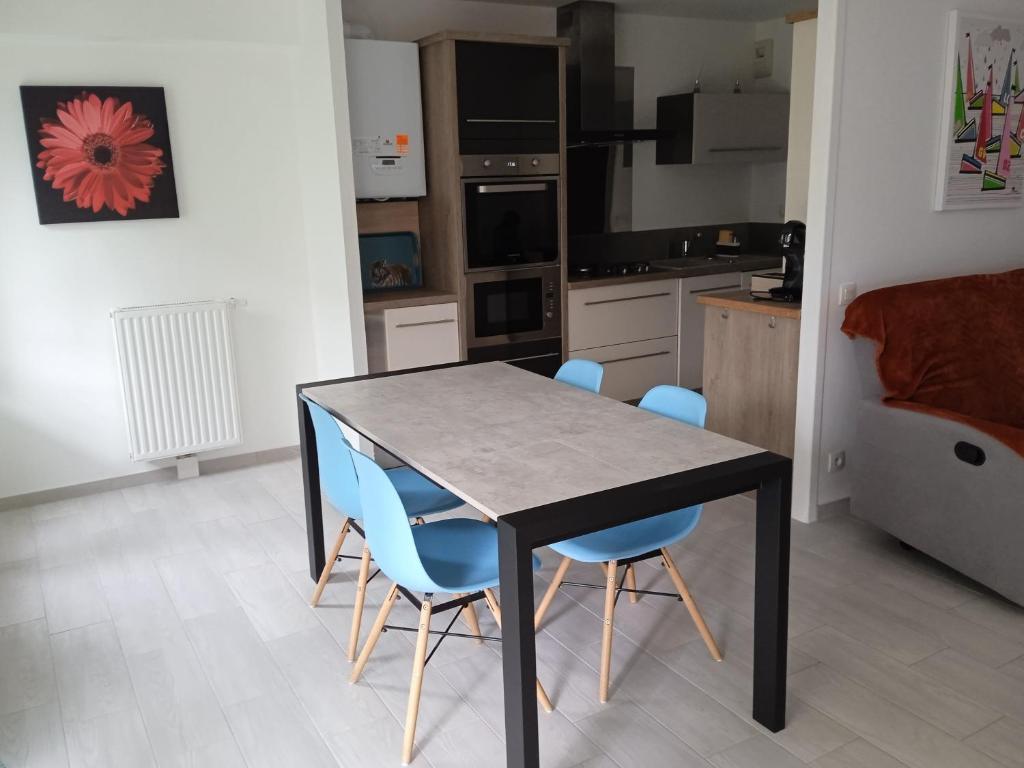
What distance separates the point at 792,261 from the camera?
402 centimetres

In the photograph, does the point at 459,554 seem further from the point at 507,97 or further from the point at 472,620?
the point at 507,97

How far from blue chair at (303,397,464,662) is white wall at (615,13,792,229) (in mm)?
3725

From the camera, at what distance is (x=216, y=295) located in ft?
15.3

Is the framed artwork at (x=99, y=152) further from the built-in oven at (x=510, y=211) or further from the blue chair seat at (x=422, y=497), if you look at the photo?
the blue chair seat at (x=422, y=497)

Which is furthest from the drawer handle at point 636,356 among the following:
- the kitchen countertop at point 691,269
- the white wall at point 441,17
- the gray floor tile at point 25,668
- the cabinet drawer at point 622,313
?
the gray floor tile at point 25,668

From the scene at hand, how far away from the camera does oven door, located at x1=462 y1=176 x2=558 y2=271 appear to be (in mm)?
4863

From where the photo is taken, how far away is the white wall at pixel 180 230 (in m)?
4.13

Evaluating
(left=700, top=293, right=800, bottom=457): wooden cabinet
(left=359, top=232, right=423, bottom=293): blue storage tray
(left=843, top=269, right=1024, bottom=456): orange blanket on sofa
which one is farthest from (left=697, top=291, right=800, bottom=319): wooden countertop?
(left=359, top=232, right=423, bottom=293): blue storage tray

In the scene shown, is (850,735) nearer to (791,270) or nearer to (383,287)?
(791,270)

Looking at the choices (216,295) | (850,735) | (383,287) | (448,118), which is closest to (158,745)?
(850,735)

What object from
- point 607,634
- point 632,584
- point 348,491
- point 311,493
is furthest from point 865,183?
point 311,493

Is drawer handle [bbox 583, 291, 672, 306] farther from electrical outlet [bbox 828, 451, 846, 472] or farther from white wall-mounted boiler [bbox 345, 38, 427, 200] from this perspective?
electrical outlet [bbox 828, 451, 846, 472]

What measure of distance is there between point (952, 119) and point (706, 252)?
289 cm

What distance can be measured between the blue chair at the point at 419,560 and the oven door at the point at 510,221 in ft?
8.49
